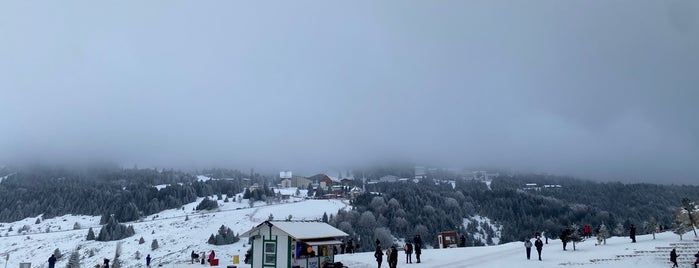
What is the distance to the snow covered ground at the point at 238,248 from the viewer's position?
29.7 meters

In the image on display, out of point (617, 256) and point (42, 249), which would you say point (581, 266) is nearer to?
point (617, 256)

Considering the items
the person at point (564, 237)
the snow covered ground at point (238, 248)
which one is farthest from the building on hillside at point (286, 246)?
the person at point (564, 237)

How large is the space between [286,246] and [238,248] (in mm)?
51945

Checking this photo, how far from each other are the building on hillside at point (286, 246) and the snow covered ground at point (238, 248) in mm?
4700

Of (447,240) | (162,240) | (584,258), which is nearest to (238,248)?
(162,240)

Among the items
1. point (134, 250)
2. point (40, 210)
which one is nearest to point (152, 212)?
point (40, 210)

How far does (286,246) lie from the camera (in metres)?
29.0

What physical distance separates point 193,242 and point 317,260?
65.7 m

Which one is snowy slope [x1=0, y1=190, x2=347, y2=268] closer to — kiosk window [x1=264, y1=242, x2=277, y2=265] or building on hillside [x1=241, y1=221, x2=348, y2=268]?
building on hillside [x1=241, y1=221, x2=348, y2=268]

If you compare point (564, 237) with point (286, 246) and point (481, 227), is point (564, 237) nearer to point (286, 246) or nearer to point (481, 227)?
point (286, 246)

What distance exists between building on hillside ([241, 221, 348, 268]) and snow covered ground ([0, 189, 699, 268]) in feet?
15.4

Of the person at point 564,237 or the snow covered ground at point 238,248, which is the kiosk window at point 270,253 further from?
the person at point 564,237

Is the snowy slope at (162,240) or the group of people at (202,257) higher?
the group of people at (202,257)

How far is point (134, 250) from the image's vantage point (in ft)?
287
